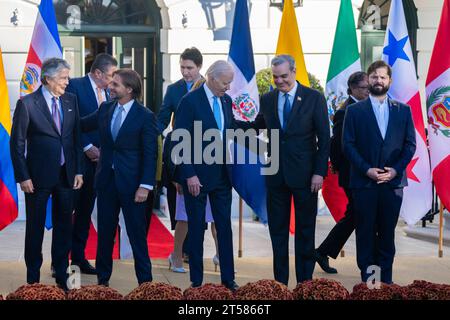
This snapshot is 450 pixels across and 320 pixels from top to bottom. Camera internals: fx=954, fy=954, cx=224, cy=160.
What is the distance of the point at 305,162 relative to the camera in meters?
7.87

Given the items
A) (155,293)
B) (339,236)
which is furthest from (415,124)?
(155,293)

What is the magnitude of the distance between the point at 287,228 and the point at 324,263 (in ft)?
3.32

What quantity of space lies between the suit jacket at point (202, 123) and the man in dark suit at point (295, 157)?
43cm

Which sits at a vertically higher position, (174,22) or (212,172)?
(174,22)

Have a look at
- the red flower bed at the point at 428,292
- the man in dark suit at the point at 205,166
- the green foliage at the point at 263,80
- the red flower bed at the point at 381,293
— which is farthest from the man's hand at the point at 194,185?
the green foliage at the point at 263,80

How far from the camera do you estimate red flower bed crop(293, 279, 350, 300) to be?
544cm

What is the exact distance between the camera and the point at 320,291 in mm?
5484

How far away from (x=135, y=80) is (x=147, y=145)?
53cm

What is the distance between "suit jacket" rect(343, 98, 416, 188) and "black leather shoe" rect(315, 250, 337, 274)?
1.09 m

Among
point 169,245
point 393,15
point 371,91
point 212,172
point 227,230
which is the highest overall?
point 393,15

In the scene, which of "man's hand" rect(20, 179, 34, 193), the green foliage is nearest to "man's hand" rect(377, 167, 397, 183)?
"man's hand" rect(20, 179, 34, 193)
